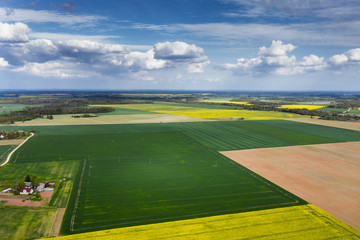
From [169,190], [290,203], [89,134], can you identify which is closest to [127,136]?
[89,134]

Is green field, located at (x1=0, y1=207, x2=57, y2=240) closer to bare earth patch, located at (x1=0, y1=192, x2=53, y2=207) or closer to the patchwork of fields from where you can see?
bare earth patch, located at (x1=0, y1=192, x2=53, y2=207)

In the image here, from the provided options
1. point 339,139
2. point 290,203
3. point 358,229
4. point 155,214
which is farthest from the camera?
point 339,139

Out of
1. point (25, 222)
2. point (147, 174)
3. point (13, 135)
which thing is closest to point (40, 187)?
point (25, 222)

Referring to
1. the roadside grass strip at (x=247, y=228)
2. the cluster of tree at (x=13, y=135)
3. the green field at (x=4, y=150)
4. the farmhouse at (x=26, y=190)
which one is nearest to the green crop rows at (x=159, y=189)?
the roadside grass strip at (x=247, y=228)

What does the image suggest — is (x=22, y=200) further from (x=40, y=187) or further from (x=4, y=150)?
(x=4, y=150)

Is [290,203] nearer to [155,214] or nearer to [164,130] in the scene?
[155,214]

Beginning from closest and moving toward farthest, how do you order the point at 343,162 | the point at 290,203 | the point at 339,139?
the point at 290,203 < the point at 343,162 < the point at 339,139
